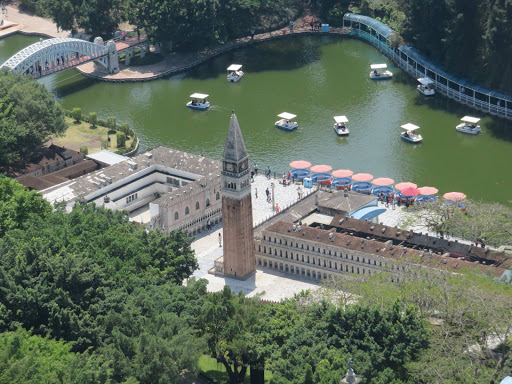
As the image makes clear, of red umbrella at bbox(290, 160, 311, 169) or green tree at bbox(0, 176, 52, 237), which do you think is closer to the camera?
green tree at bbox(0, 176, 52, 237)

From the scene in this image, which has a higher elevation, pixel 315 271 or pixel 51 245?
pixel 51 245

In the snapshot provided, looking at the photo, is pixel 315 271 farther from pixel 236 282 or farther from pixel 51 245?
pixel 51 245

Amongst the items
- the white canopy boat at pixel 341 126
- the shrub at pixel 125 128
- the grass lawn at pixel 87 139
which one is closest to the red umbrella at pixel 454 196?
the white canopy boat at pixel 341 126

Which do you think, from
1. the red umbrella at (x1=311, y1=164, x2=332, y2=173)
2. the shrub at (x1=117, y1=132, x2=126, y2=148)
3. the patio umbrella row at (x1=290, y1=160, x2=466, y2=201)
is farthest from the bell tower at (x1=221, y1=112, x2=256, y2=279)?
the shrub at (x1=117, y1=132, x2=126, y2=148)

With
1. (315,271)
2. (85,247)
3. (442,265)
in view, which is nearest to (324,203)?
(315,271)

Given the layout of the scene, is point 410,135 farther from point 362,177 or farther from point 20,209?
point 20,209

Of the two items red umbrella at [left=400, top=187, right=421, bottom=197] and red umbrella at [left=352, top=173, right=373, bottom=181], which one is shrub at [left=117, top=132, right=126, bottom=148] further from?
red umbrella at [left=400, top=187, right=421, bottom=197]
